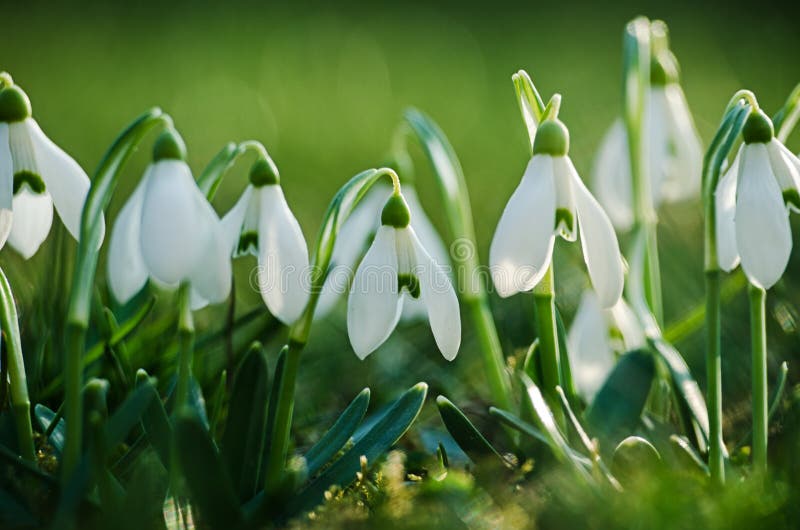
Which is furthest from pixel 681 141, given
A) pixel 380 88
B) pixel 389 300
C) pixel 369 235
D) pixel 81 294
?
pixel 380 88

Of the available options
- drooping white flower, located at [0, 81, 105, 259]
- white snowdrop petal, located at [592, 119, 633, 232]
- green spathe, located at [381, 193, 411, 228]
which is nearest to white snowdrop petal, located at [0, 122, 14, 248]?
drooping white flower, located at [0, 81, 105, 259]

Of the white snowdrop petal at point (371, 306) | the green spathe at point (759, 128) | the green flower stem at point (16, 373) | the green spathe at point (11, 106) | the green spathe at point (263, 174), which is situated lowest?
the green flower stem at point (16, 373)

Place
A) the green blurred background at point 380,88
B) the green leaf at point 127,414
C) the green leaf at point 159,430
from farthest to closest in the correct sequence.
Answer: the green blurred background at point 380,88 < the green leaf at point 159,430 < the green leaf at point 127,414

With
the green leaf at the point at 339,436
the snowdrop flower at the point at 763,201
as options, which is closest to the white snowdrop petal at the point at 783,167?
the snowdrop flower at the point at 763,201

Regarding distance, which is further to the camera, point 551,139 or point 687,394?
point 687,394

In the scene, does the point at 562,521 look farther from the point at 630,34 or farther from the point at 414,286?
the point at 630,34

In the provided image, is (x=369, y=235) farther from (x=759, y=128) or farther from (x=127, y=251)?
(x=759, y=128)

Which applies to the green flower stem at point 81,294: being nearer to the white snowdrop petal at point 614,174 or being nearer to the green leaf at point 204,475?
the green leaf at point 204,475

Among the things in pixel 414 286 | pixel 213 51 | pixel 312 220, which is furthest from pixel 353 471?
pixel 213 51
